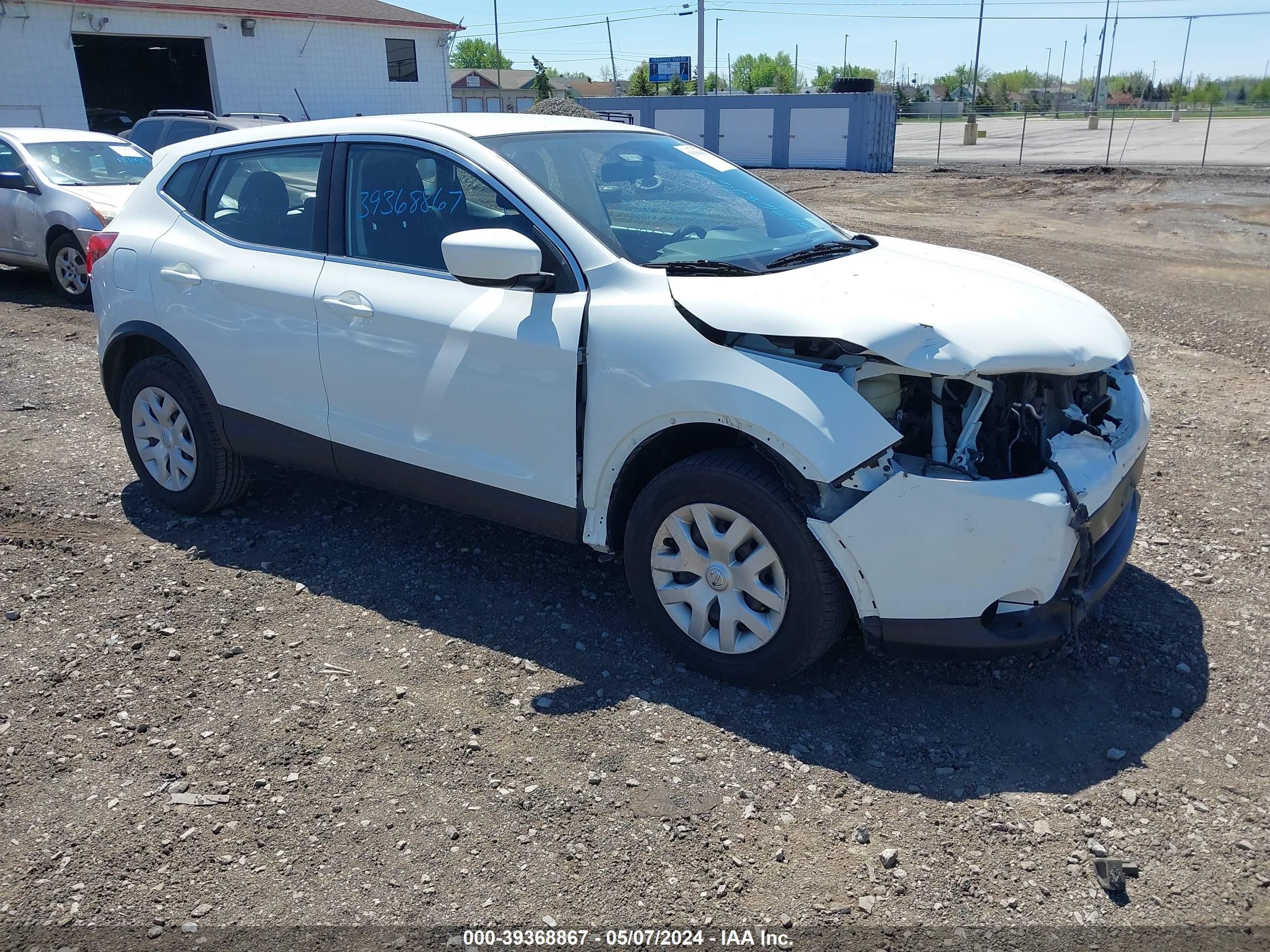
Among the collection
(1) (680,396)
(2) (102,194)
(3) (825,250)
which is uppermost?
(3) (825,250)

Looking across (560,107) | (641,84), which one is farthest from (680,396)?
(641,84)

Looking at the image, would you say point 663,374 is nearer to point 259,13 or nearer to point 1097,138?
point 259,13

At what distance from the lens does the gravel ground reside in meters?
2.78

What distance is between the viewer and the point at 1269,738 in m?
→ 3.33

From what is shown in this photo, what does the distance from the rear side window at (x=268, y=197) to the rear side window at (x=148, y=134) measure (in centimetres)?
1218

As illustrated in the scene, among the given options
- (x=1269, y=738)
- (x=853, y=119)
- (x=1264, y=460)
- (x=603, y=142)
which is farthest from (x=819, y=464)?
(x=853, y=119)

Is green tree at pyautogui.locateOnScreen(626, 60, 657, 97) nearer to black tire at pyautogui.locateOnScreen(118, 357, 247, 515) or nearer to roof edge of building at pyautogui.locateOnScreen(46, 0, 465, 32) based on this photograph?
roof edge of building at pyautogui.locateOnScreen(46, 0, 465, 32)

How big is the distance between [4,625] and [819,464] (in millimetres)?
3409

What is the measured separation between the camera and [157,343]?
5.04m

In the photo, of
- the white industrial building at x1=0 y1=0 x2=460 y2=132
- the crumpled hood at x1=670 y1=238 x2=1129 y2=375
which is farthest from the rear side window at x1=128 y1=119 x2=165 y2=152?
the crumpled hood at x1=670 y1=238 x2=1129 y2=375

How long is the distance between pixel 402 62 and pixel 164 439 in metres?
28.5

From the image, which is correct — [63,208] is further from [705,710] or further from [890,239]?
[705,710]

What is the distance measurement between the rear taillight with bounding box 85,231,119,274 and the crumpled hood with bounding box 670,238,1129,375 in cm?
315

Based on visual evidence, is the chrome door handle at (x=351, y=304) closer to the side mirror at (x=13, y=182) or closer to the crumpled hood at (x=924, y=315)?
the crumpled hood at (x=924, y=315)
